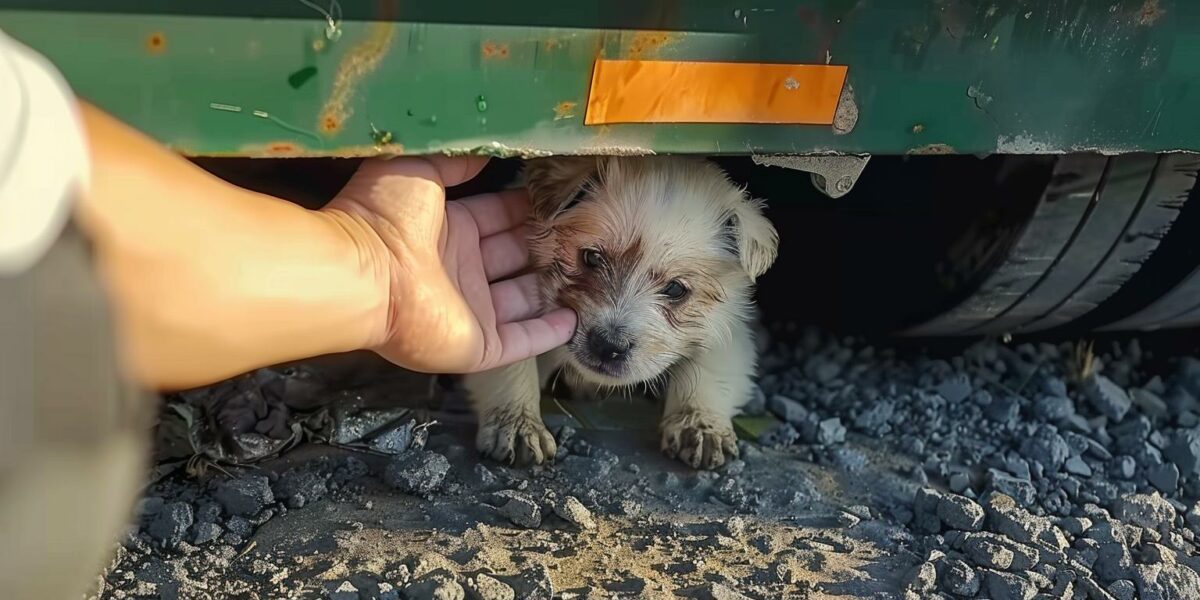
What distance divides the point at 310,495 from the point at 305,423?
1.13ft

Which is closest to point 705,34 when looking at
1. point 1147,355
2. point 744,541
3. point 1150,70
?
point 1150,70

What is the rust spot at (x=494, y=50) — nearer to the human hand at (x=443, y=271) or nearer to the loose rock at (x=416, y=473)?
the human hand at (x=443, y=271)

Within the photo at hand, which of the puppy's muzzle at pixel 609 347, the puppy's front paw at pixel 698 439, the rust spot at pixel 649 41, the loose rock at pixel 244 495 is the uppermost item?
the rust spot at pixel 649 41

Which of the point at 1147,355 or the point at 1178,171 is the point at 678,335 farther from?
the point at 1147,355

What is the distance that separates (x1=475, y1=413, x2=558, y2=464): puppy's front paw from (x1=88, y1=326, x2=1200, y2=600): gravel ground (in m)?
0.04

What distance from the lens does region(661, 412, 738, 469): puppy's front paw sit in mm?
2975

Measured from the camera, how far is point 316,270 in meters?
2.02

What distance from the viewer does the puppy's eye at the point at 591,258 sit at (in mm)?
2854

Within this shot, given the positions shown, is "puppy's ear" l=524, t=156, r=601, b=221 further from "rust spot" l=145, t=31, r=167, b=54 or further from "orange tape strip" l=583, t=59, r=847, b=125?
"rust spot" l=145, t=31, r=167, b=54

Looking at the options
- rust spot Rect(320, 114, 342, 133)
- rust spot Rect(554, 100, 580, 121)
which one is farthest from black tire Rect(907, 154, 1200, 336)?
rust spot Rect(320, 114, 342, 133)

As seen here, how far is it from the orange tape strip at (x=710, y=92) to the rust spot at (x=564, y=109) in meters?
0.03

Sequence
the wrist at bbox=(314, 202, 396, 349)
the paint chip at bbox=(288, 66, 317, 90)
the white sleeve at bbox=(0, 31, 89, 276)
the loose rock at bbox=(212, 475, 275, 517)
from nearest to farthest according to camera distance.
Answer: the white sleeve at bbox=(0, 31, 89, 276)
the paint chip at bbox=(288, 66, 317, 90)
the wrist at bbox=(314, 202, 396, 349)
the loose rock at bbox=(212, 475, 275, 517)

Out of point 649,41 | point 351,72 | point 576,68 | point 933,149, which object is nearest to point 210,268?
point 351,72

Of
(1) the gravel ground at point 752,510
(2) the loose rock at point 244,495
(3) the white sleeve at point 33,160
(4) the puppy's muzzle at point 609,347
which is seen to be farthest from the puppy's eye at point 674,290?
(3) the white sleeve at point 33,160
